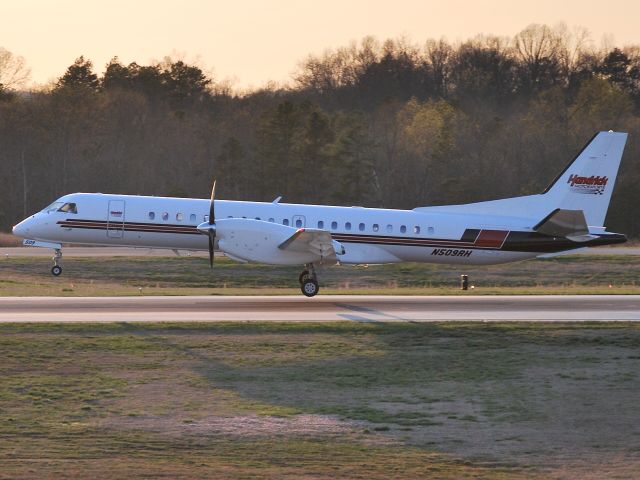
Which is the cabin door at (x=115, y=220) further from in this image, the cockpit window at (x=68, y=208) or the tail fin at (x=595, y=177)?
the tail fin at (x=595, y=177)

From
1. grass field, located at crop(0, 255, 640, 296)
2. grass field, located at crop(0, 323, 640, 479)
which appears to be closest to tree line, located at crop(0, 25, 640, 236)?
grass field, located at crop(0, 255, 640, 296)

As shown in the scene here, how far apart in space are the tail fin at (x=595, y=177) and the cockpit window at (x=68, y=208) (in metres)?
15.3

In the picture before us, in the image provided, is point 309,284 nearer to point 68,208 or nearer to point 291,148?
point 68,208

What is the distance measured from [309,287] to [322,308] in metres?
2.49

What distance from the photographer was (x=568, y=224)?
33062 millimetres

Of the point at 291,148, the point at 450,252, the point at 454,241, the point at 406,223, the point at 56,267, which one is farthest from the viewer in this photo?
the point at 291,148

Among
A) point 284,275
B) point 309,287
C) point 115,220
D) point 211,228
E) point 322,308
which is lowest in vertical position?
point 322,308

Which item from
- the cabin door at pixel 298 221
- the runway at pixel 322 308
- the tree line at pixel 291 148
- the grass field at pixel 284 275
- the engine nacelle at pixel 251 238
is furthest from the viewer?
the tree line at pixel 291 148

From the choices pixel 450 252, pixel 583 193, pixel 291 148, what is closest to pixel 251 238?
pixel 450 252

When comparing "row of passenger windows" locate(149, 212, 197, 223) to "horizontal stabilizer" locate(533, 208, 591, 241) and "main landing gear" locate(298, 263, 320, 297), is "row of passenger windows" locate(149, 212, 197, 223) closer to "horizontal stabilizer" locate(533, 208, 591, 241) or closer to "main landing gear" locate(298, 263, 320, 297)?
"main landing gear" locate(298, 263, 320, 297)

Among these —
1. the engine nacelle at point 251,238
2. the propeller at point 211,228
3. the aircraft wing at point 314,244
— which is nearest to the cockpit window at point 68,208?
the propeller at point 211,228

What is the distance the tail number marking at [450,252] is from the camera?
33.7 meters

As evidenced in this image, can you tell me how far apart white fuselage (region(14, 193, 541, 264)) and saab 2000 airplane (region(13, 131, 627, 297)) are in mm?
31

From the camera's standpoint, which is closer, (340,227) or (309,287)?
(309,287)
